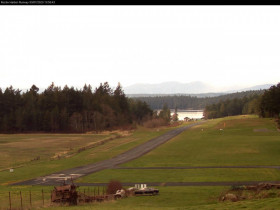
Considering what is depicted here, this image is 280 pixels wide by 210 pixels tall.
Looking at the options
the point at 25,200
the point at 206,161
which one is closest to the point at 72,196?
the point at 25,200

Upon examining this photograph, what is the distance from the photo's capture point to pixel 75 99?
142750 mm

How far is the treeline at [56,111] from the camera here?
428ft

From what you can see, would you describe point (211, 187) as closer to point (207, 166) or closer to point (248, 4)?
point (207, 166)

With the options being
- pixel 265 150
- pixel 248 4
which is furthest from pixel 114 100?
pixel 248 4

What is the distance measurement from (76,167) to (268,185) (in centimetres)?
3397

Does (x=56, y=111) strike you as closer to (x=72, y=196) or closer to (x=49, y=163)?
(x=49, y=163)

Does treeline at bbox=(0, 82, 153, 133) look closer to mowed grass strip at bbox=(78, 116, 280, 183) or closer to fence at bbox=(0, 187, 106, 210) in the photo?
mowed grass strip at bbox=(78, 116, 280, 183)

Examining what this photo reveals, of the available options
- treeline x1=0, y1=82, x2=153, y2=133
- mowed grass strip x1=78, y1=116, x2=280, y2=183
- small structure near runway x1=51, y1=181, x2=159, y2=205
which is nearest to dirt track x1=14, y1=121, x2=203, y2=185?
mowed grass strip x1=78, y1=116, x2=280, y2=183

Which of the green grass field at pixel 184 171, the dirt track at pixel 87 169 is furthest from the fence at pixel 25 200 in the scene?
the dirt track at pixel 87 169

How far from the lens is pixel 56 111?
132 metres

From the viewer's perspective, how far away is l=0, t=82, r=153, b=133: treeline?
428 ft

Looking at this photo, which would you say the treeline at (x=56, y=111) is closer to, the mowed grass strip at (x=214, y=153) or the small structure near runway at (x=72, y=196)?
the mowed grass strip at (x=214, y=153)

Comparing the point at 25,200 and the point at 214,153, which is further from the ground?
the point at 25,200

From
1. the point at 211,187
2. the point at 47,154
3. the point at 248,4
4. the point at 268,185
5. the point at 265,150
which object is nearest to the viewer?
the point at 248,4
